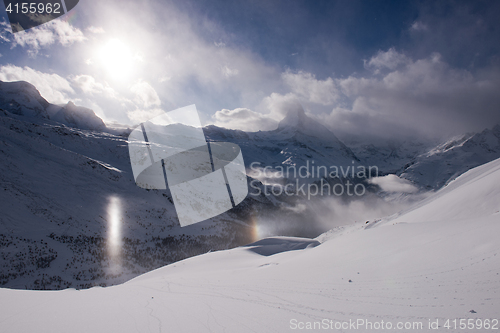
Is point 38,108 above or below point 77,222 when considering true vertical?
above

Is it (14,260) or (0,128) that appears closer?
(14,260)

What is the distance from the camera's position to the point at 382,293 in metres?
4.00

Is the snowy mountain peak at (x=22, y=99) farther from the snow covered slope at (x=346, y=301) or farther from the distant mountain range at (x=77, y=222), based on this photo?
the snow covered slope at (x=346, y=301)

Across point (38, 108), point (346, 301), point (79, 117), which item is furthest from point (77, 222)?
point (79, 117)

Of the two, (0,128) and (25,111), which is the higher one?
(25,111)

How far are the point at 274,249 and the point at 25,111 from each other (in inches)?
5778

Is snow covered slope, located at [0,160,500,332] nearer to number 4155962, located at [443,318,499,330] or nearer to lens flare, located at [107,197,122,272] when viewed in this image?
number 4155962, located at [443,318,499,330]

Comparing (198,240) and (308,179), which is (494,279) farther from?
(308,179)

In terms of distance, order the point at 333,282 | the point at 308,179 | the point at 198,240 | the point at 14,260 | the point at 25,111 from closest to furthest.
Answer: the point at 333,282, the point at 14,260, the point at 198,240, the point at 25,111, the point at 308,179

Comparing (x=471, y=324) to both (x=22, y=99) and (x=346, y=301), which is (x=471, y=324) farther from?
(x=22, y=99)

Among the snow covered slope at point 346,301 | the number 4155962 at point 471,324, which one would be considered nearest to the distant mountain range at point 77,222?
the snow covered slope at point 346,301

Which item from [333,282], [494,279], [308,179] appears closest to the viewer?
[494,279]

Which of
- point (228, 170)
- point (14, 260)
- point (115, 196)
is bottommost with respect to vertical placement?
point (14, 260)

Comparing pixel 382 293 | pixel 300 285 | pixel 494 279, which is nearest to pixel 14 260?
pixel 300 285
